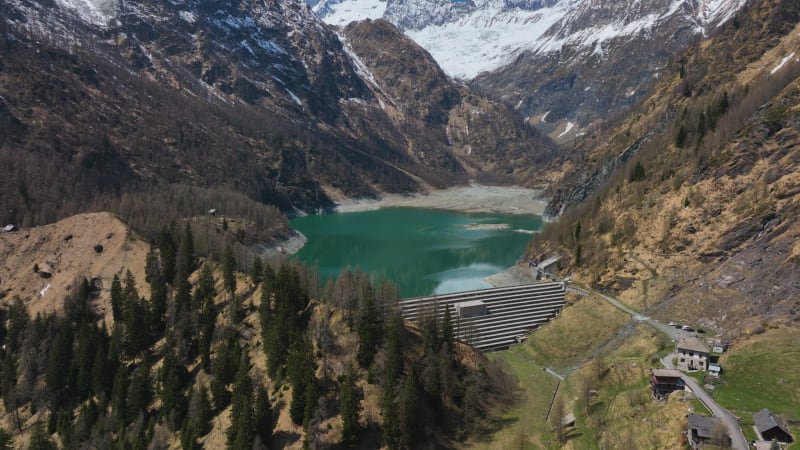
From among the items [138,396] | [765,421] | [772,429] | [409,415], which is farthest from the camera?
[138,396]

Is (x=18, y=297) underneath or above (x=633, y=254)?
underneath

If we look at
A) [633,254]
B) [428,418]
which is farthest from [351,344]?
[633,254]

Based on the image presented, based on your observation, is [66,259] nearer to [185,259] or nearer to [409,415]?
[185,259]

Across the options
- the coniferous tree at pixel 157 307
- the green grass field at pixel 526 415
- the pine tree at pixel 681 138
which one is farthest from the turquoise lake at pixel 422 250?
the pine tree at pixel 681 138

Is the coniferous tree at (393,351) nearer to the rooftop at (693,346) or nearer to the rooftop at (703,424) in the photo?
the rooftop at (703,424)

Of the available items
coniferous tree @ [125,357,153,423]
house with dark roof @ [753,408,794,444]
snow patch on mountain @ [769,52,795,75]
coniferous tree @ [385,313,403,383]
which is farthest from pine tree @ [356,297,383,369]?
snow patch on mountain @ [769,52,795,75]

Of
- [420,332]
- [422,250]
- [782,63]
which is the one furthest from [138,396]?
[782,63]

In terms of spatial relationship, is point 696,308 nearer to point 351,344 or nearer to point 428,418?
point 428,418
